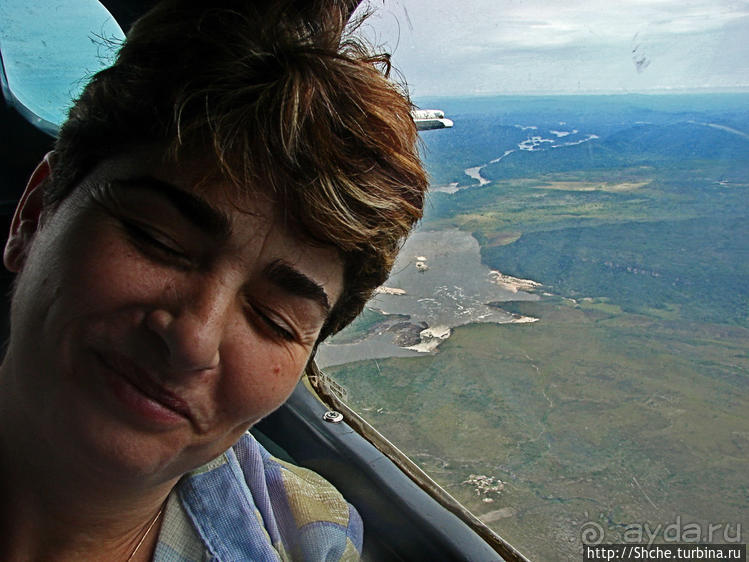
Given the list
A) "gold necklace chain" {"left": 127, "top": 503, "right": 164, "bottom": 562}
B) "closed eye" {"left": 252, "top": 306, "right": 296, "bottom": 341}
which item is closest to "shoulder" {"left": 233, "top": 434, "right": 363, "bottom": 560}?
"gold necklace chain" {"left": 127, "top": 503, "right": 164, "bottom": 562}

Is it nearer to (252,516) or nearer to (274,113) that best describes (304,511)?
(252,516)

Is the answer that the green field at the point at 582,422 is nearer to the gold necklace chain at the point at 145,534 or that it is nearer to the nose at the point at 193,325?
the gold necklace chain at the point at 145,534

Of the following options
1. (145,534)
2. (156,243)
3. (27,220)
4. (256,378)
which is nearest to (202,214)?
(156,243)

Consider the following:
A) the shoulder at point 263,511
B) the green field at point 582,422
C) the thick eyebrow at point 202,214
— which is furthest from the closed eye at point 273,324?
the green field at point 582,422

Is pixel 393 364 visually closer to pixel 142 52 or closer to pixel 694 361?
pixel 694 361

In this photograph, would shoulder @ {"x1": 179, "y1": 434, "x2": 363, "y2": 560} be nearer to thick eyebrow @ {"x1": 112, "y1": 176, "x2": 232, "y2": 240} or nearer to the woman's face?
the woman's face

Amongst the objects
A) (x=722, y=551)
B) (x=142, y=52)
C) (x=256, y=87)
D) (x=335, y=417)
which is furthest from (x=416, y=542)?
(x=142, y=52)
